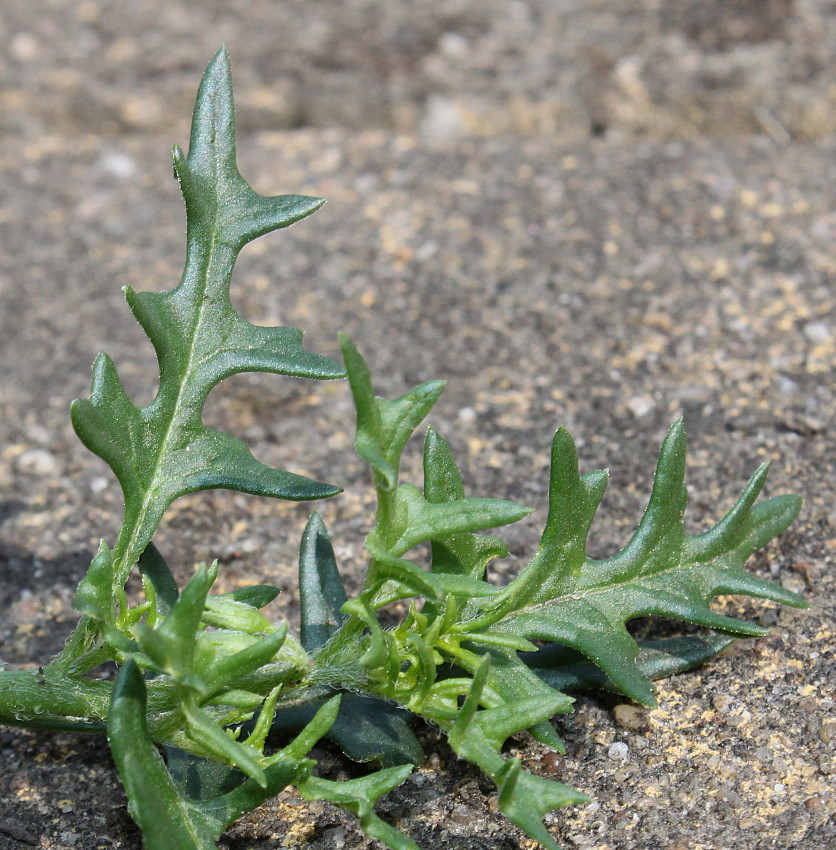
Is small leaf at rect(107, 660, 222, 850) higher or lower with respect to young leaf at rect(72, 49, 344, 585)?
lower

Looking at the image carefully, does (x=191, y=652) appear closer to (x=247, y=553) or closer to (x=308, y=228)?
(x=247, y=553)

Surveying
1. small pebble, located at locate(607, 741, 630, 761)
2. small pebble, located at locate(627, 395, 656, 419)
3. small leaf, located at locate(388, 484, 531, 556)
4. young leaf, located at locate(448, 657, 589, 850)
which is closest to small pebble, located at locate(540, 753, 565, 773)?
small pebble, located at locate(607, 741, 630, 761)

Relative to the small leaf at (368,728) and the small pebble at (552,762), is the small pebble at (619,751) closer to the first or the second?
the small pebble at (552,762)

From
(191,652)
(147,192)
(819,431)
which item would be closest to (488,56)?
(147,192)

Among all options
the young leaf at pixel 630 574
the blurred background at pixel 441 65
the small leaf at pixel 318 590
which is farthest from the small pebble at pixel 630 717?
the blurred background at pixel 441 65

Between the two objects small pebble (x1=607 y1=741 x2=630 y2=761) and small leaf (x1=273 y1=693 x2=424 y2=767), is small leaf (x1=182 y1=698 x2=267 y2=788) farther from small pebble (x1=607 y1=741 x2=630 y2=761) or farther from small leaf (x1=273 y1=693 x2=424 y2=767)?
small pebble (x1=607 y1=741 x2=630 y2=761)

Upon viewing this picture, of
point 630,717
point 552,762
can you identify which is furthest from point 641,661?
point 552,762
